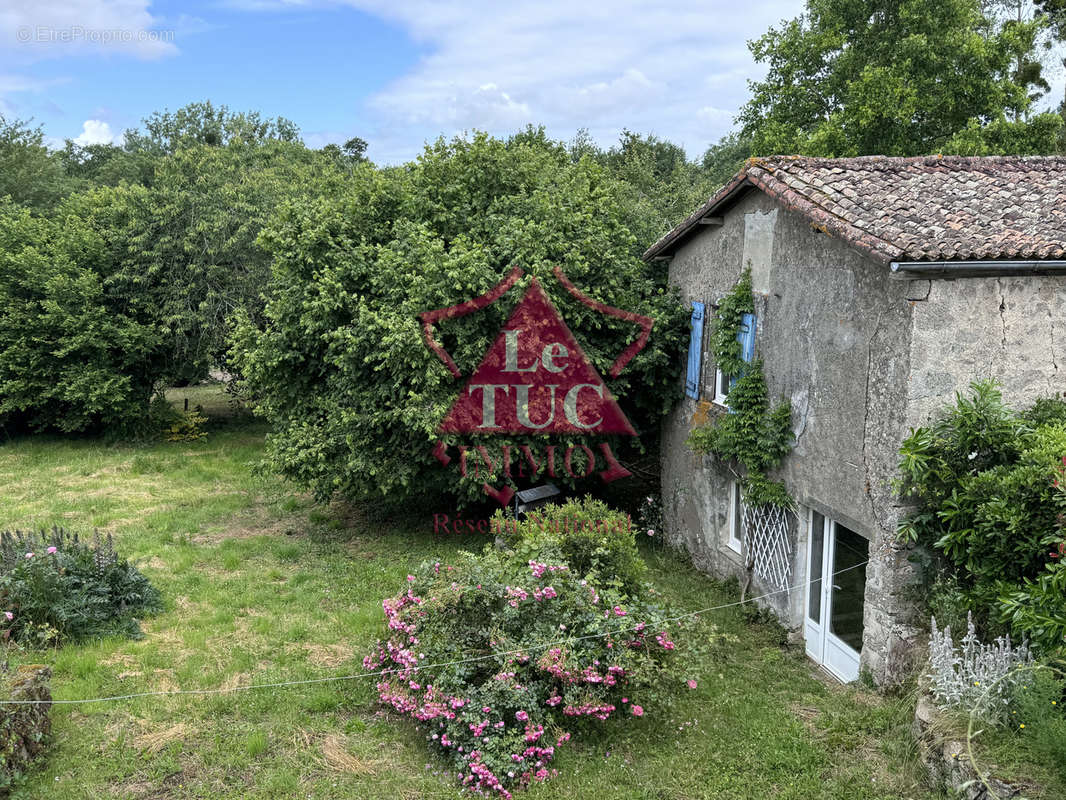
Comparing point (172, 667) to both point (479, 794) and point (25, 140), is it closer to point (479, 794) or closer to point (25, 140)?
point (479, 794)

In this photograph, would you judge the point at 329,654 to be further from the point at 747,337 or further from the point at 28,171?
the point at 28,171

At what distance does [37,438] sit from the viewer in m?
22.9

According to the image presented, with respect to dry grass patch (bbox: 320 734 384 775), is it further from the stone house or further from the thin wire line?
the stone house

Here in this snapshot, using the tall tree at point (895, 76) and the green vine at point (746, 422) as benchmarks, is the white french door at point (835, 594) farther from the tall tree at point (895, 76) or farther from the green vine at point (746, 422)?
the tall tree at point (895, 76)

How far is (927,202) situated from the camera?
893 cm

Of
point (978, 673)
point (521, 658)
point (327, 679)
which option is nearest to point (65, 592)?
point (327, 679)

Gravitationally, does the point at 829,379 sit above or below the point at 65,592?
above

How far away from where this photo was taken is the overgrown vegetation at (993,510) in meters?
6.27

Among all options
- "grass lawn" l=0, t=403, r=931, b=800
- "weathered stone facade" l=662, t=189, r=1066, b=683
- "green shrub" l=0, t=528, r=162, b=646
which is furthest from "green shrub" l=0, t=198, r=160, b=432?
"weathered stone facade" l=662, t=189, r=1066, b=683

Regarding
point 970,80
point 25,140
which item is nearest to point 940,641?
point 970,80

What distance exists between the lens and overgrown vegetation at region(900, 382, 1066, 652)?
6.27 meters

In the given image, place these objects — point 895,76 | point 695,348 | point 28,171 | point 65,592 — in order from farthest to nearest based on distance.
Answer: point 28,171
point 895,76
point 695,348
point 65,592

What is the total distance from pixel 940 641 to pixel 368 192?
1142 cm

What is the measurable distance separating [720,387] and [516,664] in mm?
6203
